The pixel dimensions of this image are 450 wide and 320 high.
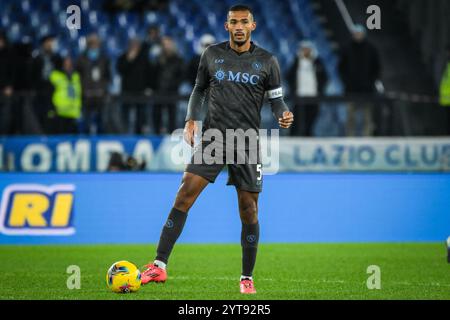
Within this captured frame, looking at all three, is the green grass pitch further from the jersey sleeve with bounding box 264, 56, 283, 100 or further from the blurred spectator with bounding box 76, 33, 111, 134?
the blurred spectator with bounding box 76, 33, 111, 134

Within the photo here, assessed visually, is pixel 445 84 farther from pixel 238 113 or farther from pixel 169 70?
pixel 238 113

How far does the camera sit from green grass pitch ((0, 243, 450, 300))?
819cm

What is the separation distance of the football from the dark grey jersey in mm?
1236

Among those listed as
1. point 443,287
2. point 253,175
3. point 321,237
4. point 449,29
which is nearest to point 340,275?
point 443,287

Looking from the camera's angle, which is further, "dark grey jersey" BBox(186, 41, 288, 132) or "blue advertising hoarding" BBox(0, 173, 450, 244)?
"blue advertising hoarding" BBox(0, 173, 450, 244)

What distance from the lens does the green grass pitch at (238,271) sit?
26.9 ft

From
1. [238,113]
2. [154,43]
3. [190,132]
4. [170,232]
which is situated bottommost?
[170,232]

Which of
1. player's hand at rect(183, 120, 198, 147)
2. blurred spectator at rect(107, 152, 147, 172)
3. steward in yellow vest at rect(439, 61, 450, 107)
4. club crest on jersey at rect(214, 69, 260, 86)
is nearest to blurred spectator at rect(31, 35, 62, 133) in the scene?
blurred spectator at rect(107, 152, 147, 172)

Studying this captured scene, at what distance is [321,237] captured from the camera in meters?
12.8

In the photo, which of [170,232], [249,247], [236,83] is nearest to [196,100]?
[236,83]

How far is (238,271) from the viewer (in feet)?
32.6

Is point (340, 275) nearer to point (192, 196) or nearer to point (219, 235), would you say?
point (192, 196)

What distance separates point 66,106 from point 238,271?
246 inches

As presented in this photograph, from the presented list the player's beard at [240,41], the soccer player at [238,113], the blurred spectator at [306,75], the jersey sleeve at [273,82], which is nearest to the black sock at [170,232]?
the soccer player at [238,113]
